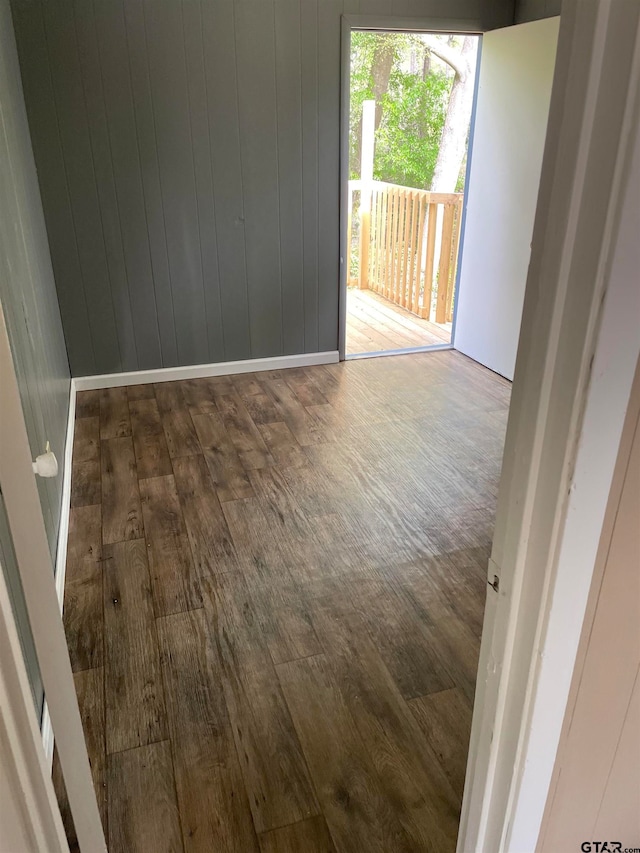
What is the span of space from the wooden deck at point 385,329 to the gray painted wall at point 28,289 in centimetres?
210

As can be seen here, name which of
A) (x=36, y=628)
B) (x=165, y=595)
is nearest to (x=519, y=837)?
(x=36, y=628)

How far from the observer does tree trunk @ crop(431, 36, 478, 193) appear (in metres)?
5.59

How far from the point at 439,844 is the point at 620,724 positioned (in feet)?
2.06

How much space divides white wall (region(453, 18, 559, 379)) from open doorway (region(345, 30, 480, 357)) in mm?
897

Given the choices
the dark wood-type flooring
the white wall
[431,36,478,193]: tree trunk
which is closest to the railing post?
[431,36,478,193]: tree trunk

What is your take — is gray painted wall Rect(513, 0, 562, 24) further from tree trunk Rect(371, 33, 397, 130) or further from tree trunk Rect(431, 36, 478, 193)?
tree trunk Rect(371, 33, 397, 130)

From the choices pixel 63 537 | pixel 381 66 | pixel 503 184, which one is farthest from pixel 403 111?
pixel 63 537

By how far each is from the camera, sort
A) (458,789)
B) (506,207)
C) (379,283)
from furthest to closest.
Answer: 1. (379,283)
2. (506,207)
3. (458,789)

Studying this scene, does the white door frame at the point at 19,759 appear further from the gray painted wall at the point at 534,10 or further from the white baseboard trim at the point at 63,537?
the gray painted wall at the point at 534,10

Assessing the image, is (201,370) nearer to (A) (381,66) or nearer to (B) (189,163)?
(B) (189,163)

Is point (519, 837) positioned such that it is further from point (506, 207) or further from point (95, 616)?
point (506, 207)

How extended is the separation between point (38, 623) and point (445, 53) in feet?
19.3

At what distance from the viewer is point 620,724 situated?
3.22ft

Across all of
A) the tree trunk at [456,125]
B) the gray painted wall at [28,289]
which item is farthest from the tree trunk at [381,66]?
the gray painted wall at [28,289]
